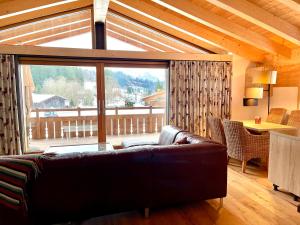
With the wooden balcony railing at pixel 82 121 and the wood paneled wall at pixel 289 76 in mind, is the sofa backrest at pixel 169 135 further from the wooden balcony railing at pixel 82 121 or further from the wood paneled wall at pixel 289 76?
the wood paneled wall at pixel 289 76

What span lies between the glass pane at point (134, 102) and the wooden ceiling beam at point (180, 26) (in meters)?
0.96

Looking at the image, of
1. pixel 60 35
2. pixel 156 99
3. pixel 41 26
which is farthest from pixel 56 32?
pixel 156 99

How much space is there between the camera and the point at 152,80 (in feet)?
16.9

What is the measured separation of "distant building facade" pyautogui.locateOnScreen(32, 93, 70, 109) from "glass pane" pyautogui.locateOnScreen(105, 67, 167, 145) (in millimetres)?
936

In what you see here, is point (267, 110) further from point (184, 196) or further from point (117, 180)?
point (117, 180)

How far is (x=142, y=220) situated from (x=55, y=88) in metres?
3.41

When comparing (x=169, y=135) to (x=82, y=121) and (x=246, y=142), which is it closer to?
(x=246, y=142)

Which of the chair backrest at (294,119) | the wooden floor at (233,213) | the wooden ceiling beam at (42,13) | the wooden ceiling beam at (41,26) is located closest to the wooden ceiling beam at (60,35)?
the wooden ceiling beam at (41,26)

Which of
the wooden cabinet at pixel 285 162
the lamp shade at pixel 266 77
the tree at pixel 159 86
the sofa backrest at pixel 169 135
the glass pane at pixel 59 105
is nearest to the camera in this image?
the wooden cabinet at pixel 285 162

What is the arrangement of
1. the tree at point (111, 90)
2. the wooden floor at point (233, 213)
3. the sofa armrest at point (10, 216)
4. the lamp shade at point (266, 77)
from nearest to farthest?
the sofa armrest at point (10, 216)
the wooden floor at point (233, 213)
the lamp shade at point (266, 77)
the tree at point (111, 90)

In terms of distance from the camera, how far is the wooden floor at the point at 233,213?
7.62 feet

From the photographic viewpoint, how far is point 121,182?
2.22 m

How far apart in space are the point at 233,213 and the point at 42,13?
4.59m

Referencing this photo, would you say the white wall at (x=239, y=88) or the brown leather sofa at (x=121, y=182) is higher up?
the white wall at (x=239, y=88)
